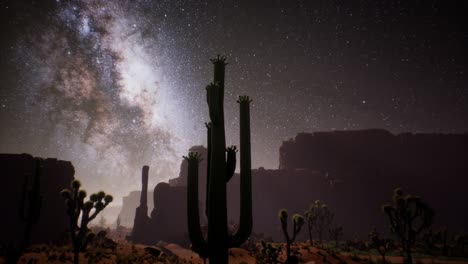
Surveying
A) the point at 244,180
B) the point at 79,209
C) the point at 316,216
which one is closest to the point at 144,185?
the point at 316,216

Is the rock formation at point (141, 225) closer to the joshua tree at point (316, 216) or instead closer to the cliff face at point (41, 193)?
the cliff face at point (41, 193)

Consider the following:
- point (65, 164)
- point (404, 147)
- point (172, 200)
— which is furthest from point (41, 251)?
point (404, 147)

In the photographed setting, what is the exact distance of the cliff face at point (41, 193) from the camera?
1257 inches

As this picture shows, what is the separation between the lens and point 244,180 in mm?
6895

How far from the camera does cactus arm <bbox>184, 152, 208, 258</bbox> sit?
621 cm

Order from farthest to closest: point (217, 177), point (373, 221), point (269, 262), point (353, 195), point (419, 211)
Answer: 1. point (353, 195)
2. point (373, 221)
3. point (419, 211)
4. point (269, 262)
5. point (217, 177)

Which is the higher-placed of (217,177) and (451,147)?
(451,147)

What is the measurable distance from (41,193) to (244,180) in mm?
39432

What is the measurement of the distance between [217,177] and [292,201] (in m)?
64.3

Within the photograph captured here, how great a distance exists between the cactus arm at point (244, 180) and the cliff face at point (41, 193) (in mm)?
33502

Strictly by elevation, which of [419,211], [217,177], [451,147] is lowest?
[419,211]

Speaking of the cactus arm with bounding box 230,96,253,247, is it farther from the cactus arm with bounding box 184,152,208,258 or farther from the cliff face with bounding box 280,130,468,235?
the cliff face with bounding box 280,130,468,235

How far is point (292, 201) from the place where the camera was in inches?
2618

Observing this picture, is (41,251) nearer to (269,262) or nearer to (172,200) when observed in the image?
(269,262)
